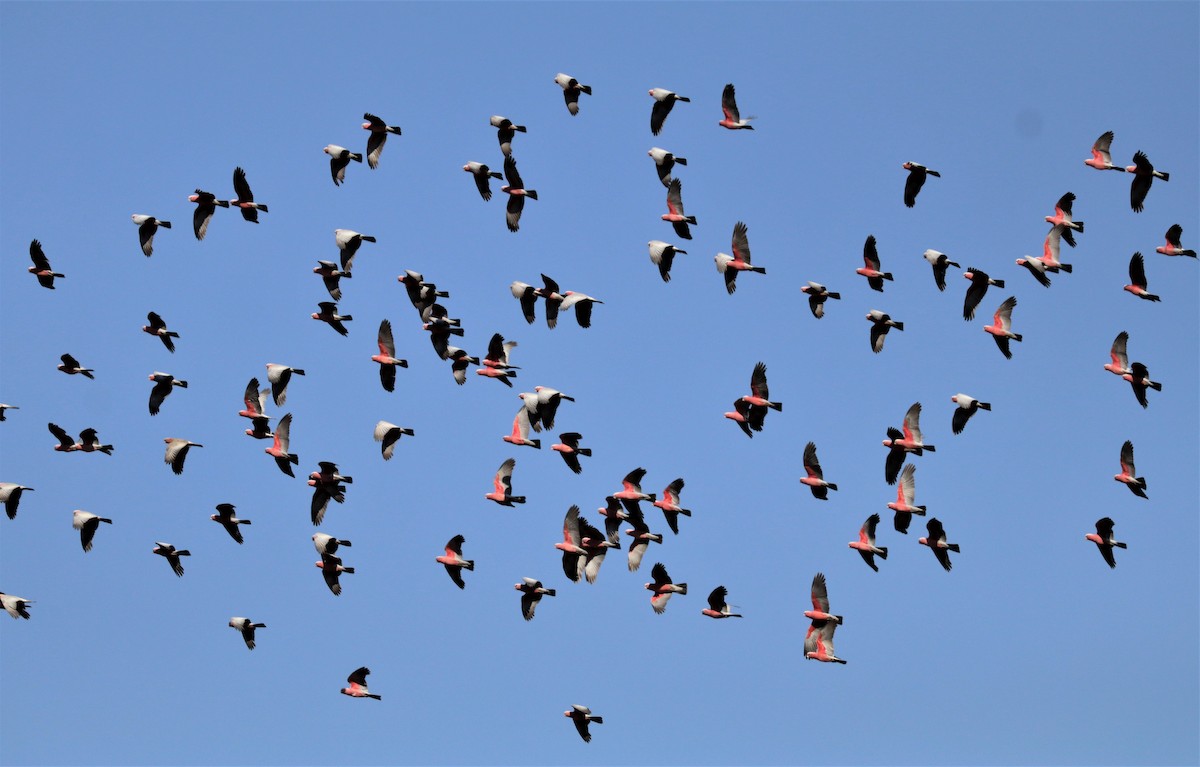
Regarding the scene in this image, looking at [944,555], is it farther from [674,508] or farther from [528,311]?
[528,311]

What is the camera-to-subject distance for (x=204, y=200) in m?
68.2

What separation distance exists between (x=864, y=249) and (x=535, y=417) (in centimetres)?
1414

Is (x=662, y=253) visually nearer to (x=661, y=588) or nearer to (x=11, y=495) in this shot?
(x=661, y=588)

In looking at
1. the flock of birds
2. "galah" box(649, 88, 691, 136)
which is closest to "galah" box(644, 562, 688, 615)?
the flock of birds

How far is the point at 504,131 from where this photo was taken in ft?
225

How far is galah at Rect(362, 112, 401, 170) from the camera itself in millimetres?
68375

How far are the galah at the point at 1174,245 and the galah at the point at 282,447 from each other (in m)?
33.1

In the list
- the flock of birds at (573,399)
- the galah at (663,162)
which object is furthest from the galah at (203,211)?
the galah at (663,162)

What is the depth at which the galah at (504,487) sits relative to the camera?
6694 centimetres

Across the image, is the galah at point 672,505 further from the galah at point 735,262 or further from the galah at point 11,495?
the galah at point 11,495

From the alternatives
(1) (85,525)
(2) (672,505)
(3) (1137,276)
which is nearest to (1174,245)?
(3) (1137,276)

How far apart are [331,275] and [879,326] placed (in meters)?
21.2

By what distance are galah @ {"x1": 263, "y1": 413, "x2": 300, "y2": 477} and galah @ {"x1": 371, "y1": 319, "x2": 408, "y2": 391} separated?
3.89 m

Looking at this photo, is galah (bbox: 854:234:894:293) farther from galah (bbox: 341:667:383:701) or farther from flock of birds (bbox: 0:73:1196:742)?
galah (bbox: 341:667:383:701)
